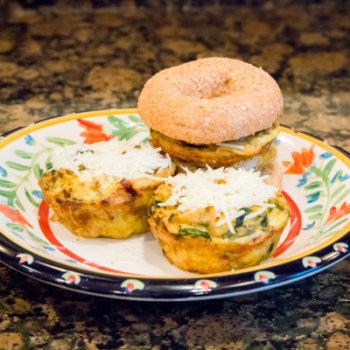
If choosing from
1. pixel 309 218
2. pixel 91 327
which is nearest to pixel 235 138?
pixel 309 218

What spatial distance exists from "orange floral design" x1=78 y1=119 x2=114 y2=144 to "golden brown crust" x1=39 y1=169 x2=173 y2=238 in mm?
269

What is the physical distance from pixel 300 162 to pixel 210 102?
284 mm

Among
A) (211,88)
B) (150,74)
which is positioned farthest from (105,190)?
(150,74)

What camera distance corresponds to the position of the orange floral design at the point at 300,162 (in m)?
1.29

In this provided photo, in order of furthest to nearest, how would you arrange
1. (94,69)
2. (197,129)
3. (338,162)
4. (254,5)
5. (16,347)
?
(254,5) → (94,69) → (338,162) → (197,129) → (16,347)

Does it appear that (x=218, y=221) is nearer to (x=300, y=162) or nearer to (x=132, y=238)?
(x=132, y=238)

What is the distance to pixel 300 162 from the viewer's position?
4.26 feet

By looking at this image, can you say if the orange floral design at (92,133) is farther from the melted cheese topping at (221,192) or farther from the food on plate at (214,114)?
the melted cheese topping at (221,192)

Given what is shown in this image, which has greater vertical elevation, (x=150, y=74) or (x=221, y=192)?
(x=221, y=192)

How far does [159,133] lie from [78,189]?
175mm

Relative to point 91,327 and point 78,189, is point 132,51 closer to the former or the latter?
point 78,189

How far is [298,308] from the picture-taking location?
93cm

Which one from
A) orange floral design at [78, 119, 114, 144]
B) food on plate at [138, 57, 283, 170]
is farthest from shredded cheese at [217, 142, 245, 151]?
orange floral design at [78, 119, 114, 144]

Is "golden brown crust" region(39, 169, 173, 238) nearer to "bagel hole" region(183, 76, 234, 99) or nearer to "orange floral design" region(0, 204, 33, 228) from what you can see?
"orange floral design" region(0, 204, 33, 228)
